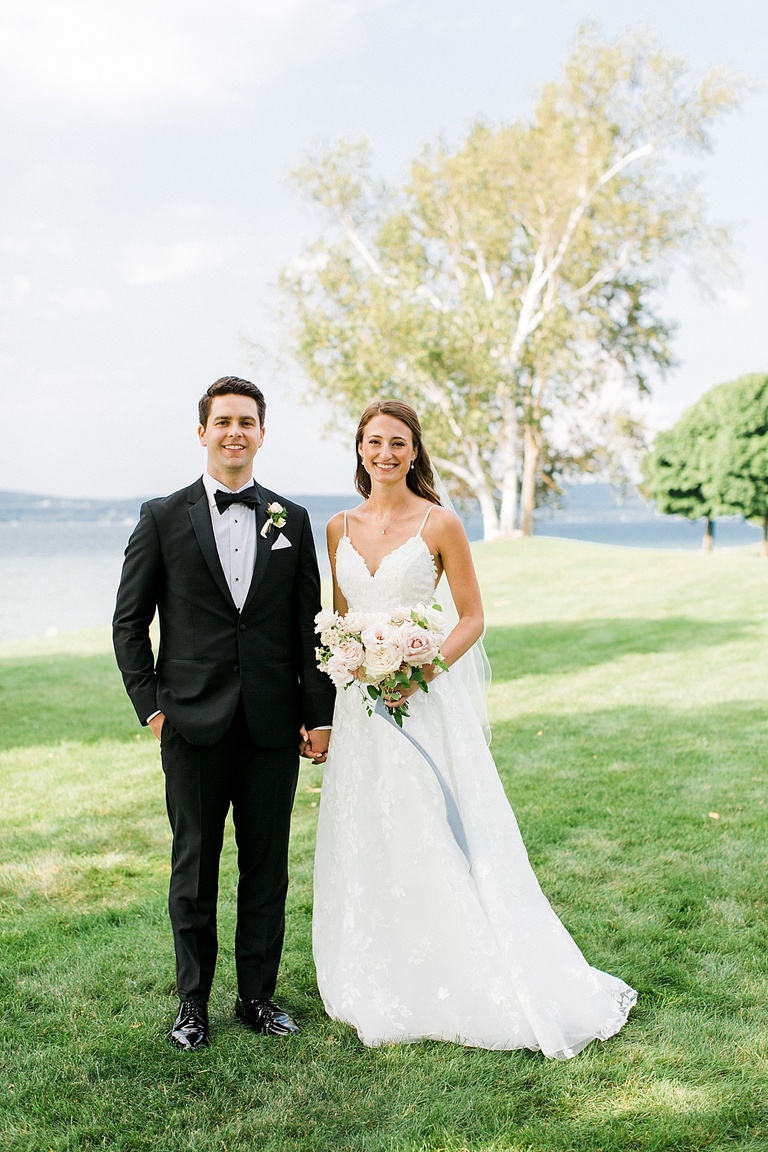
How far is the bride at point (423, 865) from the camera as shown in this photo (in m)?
3.70

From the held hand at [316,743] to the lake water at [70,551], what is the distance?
682 inches

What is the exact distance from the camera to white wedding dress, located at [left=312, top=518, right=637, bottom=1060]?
12.1 feet

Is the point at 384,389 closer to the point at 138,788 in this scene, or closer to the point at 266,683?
the point at 138,788

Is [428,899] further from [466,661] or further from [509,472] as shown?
[509,472]

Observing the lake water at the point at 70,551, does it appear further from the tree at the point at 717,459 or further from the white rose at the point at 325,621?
the white rose at the point at 325,621

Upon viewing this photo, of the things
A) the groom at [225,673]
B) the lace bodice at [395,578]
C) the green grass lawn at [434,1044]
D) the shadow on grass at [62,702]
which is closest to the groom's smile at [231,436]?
the groom at [225,673]

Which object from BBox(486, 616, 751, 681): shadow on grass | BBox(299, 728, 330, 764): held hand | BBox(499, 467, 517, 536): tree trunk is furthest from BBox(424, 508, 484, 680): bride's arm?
BBox(499, 467, 517, 536): tree trunk

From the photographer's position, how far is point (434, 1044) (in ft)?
12.0

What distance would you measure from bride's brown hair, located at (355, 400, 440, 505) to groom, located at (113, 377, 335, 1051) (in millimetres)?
577

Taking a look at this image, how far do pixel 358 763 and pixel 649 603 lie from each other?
48.7ft

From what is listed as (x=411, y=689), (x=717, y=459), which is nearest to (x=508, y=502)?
(x=717, y=459)

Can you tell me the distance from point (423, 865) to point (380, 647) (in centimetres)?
96

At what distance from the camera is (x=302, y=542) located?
3.71m

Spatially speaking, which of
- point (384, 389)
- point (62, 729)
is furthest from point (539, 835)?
point (384, 389)
